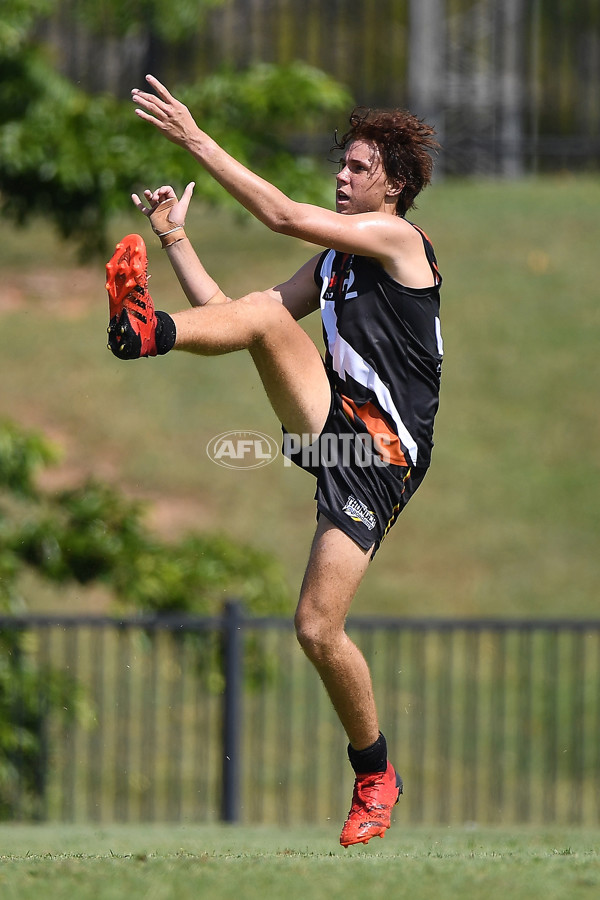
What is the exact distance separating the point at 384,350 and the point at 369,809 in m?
1.59

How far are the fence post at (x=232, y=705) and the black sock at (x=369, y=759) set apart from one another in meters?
3.84

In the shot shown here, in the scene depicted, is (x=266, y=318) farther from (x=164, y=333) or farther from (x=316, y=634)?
(x=316, y=634)

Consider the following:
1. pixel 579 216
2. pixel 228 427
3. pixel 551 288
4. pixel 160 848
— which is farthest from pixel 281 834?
pixel 579 216

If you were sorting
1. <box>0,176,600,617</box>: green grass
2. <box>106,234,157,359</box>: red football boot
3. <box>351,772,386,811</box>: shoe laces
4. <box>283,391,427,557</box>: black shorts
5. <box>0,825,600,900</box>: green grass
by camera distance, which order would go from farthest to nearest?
<box>0,176,600,617</box>: green grass
<box>351,772,386,811</box>: shoe laces
<box>283,391,427,557</box>: black shorts
<box>106,234,157,359</box>: red football boot
<box>0,825,600,900</box>: green grass

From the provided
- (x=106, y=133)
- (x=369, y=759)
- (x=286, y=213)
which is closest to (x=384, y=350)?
(x=286, y=213)

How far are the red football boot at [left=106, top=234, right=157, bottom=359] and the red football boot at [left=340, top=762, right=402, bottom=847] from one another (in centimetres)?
168

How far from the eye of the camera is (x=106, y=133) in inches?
320

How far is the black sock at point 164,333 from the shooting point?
170 inches

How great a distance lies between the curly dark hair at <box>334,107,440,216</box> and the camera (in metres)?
4.69

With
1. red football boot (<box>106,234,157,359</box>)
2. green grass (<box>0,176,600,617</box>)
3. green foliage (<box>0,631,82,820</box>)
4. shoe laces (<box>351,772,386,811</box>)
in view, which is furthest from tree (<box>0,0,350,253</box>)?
green grass (<box>0,176,600,617</box>)

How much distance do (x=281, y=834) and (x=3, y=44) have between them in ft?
16.0

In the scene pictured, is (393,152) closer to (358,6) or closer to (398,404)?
(398,404)

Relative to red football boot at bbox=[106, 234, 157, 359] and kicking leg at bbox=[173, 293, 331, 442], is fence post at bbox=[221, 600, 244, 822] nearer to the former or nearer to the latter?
kicking leg at bbox=[173, 293, 331, 442]

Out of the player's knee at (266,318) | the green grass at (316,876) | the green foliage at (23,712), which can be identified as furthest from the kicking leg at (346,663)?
the green foliage at (23,712)
